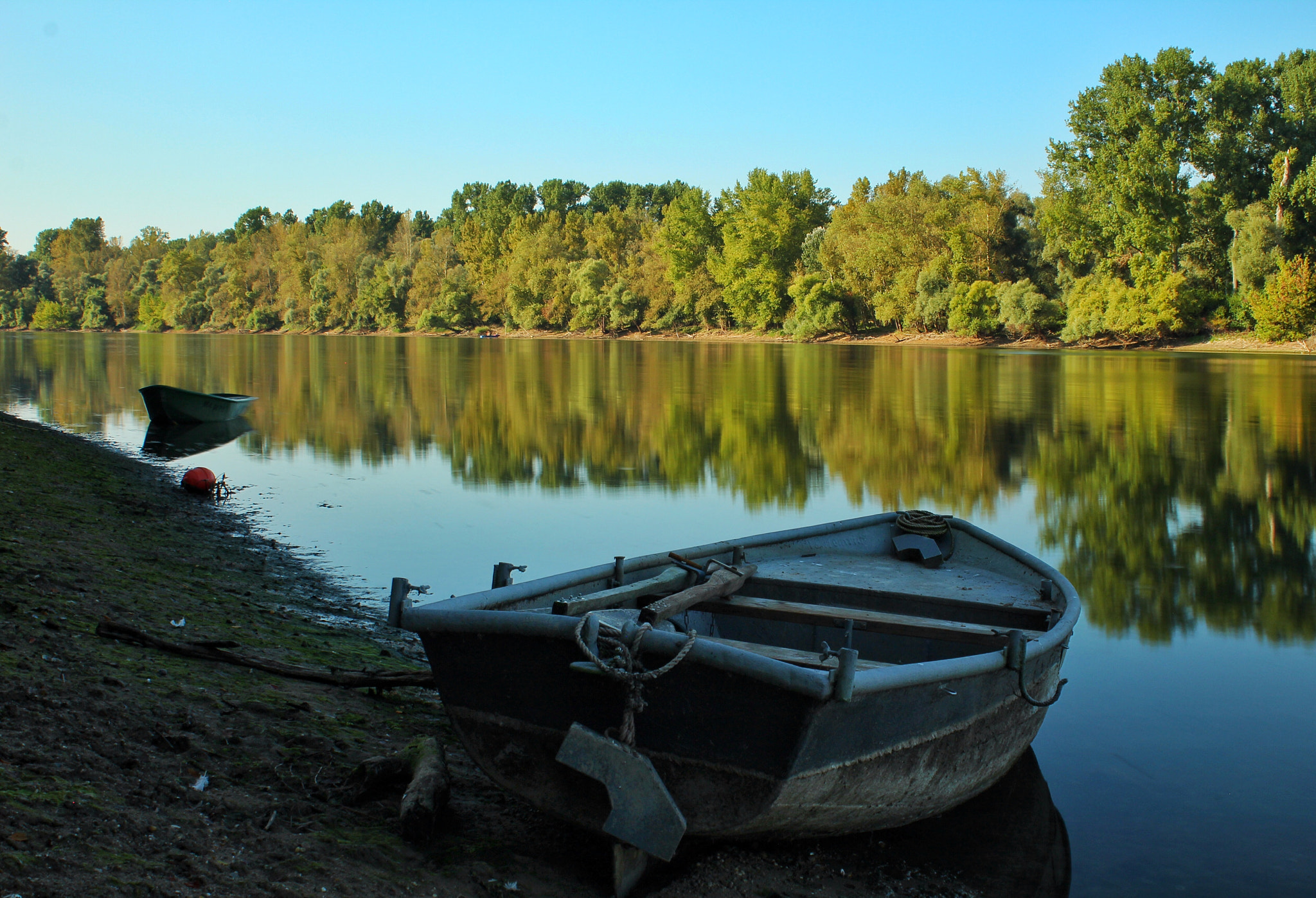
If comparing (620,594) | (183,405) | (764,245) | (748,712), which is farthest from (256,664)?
(764,245)

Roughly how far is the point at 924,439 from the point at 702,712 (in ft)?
61.3

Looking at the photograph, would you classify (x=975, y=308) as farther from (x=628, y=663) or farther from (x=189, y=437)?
(x=628, y=663)

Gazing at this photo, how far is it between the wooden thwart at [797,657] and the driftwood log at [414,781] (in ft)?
4.26

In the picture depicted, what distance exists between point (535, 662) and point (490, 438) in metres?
17.3

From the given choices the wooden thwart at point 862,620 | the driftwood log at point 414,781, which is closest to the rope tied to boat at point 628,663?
the driftwood log at point 414,781

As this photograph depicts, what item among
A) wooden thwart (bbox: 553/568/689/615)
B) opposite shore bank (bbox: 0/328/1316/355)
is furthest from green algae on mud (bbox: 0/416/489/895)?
opposite shore bank (bbox: 0/328/1316/355)

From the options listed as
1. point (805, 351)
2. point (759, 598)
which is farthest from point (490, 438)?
point (805, 351)

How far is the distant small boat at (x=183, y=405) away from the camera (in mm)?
21562

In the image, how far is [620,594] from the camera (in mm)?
5098

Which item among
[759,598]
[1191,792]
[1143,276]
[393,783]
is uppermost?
[1143,276]

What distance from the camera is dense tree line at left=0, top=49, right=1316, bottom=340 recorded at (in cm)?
6247

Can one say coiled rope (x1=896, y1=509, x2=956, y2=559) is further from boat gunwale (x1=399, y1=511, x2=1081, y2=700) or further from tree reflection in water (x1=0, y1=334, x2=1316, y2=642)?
tree reflection in water (x1=0, y1=334, x2=1316, y2=642)

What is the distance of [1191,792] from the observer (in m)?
5.55

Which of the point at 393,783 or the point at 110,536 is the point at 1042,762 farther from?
the point at 110,536
